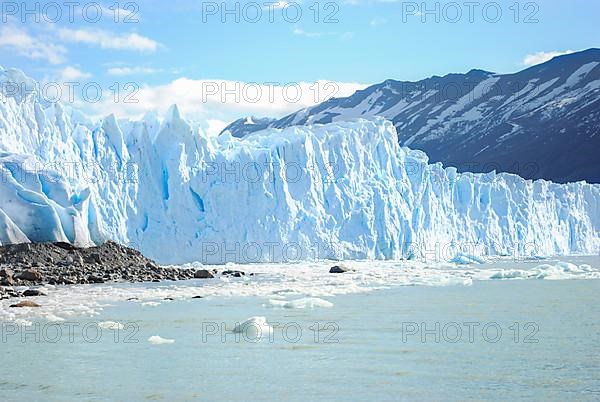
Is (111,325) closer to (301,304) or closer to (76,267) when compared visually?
(301,304)

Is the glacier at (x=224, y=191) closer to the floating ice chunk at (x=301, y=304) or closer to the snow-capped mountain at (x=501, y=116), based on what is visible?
the floating ice chunk at (x=301, y=304)

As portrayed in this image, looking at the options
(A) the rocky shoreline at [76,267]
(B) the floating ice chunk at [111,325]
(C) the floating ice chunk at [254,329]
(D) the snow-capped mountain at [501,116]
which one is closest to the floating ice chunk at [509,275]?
(A) the rocky shoreline at [76,267]

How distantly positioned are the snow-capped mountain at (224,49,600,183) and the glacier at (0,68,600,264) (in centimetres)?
5193

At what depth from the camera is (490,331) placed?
7.85m

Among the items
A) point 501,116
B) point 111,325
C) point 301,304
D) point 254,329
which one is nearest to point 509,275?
point 301,304

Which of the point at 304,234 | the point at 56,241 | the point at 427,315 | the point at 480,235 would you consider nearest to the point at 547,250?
the point at 480,235

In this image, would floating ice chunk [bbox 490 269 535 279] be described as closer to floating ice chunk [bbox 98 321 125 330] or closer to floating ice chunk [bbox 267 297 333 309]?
floating ice chunk [bbox 267 297 333 309]

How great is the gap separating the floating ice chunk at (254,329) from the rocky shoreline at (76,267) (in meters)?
7.29

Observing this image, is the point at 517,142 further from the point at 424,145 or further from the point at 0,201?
the point at 0,201

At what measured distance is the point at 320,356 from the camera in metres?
6.42

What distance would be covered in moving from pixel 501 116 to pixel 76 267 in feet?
305

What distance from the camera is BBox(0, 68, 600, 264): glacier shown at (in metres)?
17.5

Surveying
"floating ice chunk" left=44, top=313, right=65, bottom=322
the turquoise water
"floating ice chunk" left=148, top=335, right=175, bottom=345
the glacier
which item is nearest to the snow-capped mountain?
the glacier

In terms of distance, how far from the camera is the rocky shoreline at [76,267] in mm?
14766
